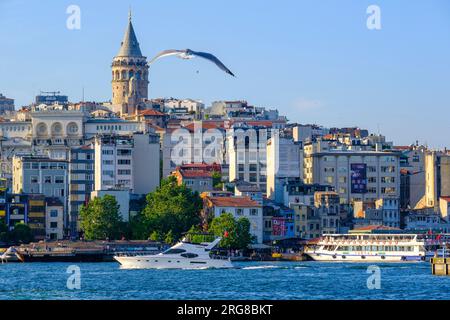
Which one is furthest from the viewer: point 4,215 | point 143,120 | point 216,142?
point 143,120

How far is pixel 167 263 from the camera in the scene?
242 ft

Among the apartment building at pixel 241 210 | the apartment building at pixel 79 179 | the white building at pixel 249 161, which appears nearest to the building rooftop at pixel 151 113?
the white building at pixel 249 161

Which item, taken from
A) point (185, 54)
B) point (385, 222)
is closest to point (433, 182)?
point (385, 222)

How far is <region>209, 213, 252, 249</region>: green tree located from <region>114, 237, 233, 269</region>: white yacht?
11929mm

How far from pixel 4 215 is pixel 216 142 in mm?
28857

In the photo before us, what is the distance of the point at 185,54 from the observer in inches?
1887

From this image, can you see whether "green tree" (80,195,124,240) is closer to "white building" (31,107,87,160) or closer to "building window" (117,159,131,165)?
"building window" (117,159,131,165)

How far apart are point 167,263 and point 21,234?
22.3 m

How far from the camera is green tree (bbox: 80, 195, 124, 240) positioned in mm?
92000

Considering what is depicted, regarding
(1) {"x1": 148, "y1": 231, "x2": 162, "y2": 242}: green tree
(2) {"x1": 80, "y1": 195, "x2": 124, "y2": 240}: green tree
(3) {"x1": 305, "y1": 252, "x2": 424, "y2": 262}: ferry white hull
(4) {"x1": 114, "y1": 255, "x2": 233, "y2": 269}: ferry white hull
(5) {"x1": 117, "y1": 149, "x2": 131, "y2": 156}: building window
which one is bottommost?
(4) {"x1": 114, "y1": 255, "x2": 233, "y2": 269}: ferry white hull

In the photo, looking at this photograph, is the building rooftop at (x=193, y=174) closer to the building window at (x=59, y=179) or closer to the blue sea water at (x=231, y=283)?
the building window at (x=59, y=179)

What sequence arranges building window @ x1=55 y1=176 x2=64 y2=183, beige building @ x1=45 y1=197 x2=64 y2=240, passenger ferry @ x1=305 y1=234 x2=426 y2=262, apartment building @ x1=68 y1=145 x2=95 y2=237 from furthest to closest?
building window @ x1=55 y1=176 x2=64 y2=183
apartment building @ x1=68 y1=145 x2=95 y2=237
beige building @ x1=45 y1=197 x2=64 y2=240
passenger ferry @ x1=305 y1=234 x2=426 y2=262

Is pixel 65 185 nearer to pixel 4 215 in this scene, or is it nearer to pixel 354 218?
pixel 4 215

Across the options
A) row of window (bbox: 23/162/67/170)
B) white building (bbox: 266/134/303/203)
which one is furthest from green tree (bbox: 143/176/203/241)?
row of window (bbox: 23/162/67/170)
